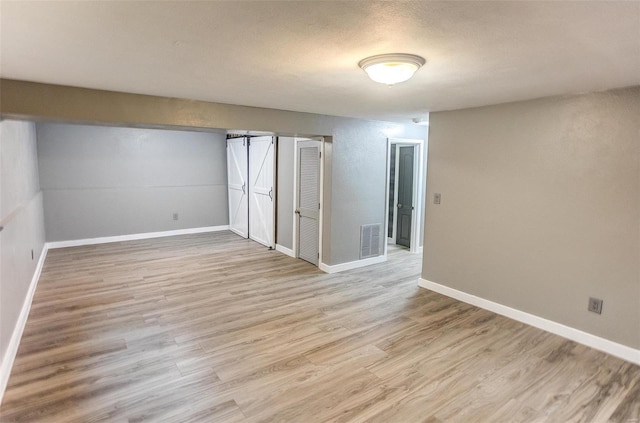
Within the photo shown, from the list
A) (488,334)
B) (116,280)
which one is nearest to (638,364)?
(488,334)

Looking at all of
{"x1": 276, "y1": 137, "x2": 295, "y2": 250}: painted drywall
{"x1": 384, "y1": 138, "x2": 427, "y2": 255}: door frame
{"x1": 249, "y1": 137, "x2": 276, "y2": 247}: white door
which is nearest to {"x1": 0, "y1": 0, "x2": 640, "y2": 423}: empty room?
{"x1": 276, "y1": 137, "x2": 295, "y2": 250}: painted drywall

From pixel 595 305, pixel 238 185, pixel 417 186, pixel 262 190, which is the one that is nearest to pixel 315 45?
pixel 595 305

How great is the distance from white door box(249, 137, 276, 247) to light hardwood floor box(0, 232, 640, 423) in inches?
78.6

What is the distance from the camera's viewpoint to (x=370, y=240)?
5648 mm

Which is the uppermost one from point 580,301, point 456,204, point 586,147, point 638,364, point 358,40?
point 358,40

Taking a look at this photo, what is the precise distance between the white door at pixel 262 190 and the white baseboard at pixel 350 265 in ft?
5.39

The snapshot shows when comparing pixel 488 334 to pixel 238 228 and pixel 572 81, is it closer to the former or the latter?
pixel 572 81

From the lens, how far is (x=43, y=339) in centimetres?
322

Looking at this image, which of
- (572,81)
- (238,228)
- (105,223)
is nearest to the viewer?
(572,81)

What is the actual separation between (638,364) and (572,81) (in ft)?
7.79

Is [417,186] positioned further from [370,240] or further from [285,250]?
[285,250]

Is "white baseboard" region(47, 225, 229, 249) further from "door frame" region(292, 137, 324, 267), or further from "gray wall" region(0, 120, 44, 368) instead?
"door frame" region(292, 137, 324, 267)

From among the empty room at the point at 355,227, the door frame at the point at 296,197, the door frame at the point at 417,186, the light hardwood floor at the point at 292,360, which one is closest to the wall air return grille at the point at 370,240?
the empty room at the point at 355,227

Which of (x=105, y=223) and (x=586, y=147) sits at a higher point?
(x=586, y=147)
